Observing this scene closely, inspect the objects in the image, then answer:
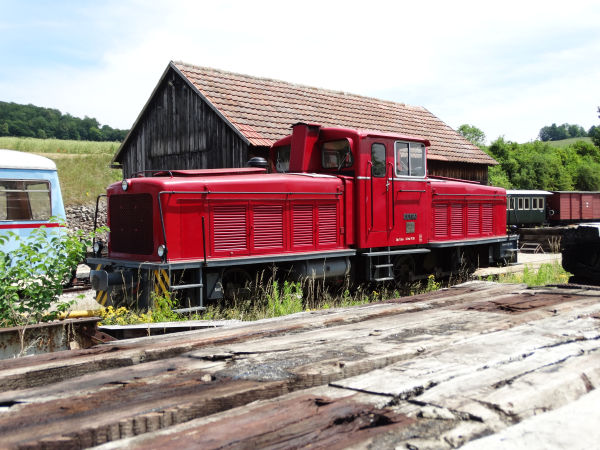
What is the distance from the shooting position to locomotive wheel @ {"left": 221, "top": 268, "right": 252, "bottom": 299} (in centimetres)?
804

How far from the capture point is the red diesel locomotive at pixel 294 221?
7.60m

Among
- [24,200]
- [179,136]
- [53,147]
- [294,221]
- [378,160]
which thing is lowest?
[294,221]

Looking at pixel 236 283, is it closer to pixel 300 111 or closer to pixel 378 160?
pixel 378 160

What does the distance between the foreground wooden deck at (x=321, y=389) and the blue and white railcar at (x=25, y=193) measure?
9961mm

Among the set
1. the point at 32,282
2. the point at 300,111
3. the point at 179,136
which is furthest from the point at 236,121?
the point at 32,282

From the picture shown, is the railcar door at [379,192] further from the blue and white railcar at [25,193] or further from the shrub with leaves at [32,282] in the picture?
the blue and white railcar at [25,193]

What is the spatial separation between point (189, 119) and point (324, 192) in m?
8.51

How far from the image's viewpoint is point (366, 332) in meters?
3.10

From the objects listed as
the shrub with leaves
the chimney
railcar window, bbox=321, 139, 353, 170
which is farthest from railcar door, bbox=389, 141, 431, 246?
the shrub with leaves

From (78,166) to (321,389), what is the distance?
36.5 m

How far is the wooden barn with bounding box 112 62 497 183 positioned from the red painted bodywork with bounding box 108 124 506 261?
183 inches

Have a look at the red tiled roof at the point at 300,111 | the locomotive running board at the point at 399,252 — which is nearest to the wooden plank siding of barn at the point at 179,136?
the red tiled roof at the point at 300,111

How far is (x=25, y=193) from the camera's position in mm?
11938

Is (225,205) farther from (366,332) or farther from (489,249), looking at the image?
(489,249)
